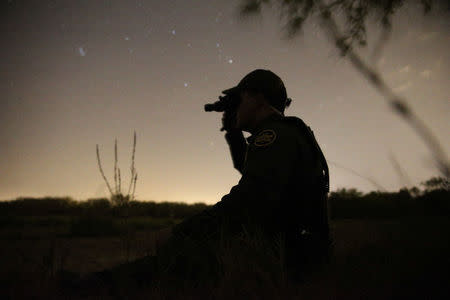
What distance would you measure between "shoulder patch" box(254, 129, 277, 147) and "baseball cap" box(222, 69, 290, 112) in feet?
1.34

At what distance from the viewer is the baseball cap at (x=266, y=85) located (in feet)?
5.28

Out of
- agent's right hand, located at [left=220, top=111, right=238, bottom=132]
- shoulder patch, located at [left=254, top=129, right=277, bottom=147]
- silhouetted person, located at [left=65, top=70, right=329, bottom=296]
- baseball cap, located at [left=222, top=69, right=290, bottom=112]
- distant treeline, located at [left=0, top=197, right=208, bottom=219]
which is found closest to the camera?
silhouetted person, located at [left=65, top=70, right=329, bottom=296]

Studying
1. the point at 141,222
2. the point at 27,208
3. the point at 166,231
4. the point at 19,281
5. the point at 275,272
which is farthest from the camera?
the point at 27,208

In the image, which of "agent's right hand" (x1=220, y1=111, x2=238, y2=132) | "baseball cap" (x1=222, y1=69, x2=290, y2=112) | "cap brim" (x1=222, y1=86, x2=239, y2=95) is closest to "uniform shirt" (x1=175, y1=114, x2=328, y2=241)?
"baseball cap" (x1=222, y1=69, x2=290, y2=112)

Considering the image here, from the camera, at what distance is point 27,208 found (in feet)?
27.6

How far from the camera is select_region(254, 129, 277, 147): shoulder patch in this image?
4.14 feet

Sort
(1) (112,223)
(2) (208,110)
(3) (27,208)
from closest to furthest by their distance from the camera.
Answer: (2) (208,110) → (1) (112,223) → (3) (27,208)

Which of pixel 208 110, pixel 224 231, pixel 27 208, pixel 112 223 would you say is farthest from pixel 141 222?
pixel 224 231

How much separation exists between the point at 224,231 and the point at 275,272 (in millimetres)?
352

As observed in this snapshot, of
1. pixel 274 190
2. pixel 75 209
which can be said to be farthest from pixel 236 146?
pixel 75 209

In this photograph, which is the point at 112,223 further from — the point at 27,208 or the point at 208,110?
the point at 208,110

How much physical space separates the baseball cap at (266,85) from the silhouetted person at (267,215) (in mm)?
267

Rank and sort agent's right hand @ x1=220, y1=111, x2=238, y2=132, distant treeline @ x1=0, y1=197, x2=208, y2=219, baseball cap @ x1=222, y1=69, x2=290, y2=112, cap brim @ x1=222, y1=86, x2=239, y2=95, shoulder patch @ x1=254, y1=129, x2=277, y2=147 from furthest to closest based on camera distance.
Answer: distant treeline @ x1=0, y1=197, x2=208, y2=219 → agent's right hand @ x1=220, y1=111, x2=238, y2=132 → cap brim @ x1=222, y1=86, x2=239, y2=95 → baseball cap @ x1=222, y1=69, x2=290, y2=112 → shoulder patch @ x1=254, y1=129, x2=277, y2=147

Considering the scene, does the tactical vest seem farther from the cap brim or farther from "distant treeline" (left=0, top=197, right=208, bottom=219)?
"distant treeline" (left=0, top=197, right=208, bottom=219)
